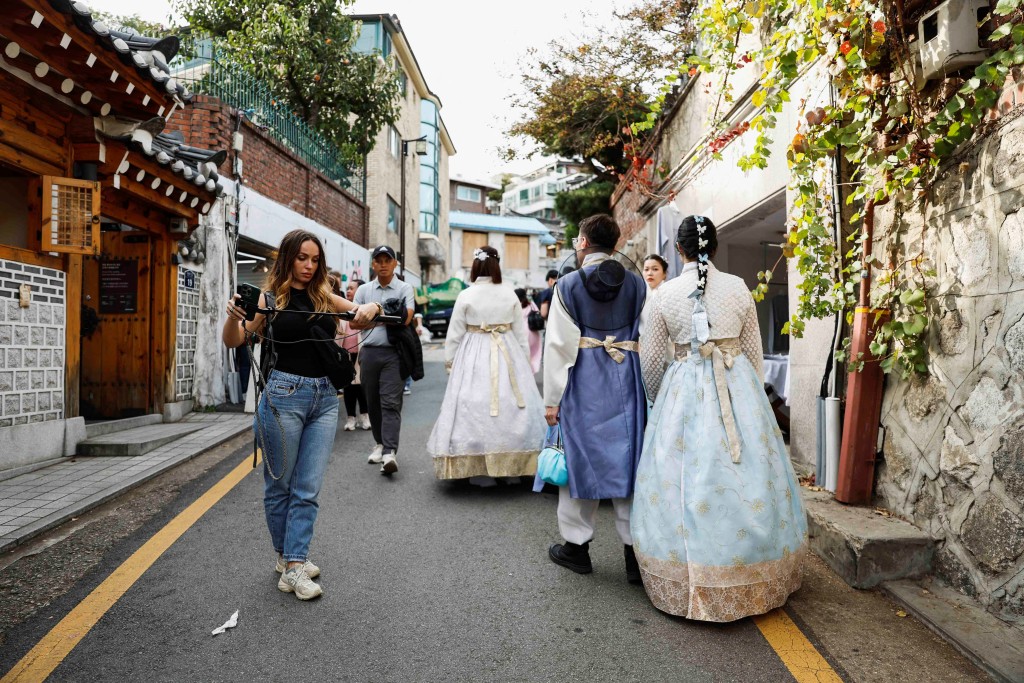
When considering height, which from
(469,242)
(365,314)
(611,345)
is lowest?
(611,345)

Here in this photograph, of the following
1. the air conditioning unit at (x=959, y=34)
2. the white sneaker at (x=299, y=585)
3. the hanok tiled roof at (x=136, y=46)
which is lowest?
the white sneaker at (x=299, y=585)

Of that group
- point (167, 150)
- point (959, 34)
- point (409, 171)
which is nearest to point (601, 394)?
point (959, 34)

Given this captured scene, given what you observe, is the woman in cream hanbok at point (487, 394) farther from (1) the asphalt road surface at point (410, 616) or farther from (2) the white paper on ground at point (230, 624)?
(2) the white paper on ground at point (230, 624)

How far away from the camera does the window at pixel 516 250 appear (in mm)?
46562

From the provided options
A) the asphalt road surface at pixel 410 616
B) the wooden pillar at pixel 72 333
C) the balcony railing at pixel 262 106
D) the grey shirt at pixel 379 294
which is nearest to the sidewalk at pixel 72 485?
the asphalt road surface at pixel 410 616

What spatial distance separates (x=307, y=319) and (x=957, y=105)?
10.8 feet

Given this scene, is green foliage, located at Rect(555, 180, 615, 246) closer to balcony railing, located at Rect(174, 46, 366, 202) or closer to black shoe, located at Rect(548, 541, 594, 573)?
balcony railing, located at Rect(174, 46, 366, 202)

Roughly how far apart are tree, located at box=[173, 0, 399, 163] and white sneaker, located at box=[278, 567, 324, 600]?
46.5 ft

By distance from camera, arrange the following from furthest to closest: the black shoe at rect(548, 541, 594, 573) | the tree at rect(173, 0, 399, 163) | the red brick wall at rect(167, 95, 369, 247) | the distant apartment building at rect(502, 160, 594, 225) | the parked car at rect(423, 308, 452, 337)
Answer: the distant apartment building at rect(502, 160, 594, 225), the parked car at rect(423, 308, 452, 337), the tree at rect(173, 0, 399, 163), the red brick wall at rect(167, 95, 369, 247), the black shoe at rect(548, 541, 594, 573)

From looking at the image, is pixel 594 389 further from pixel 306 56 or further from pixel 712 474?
pixel 306 56

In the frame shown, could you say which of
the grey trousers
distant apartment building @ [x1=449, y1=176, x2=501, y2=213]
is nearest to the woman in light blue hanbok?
the grey trousers

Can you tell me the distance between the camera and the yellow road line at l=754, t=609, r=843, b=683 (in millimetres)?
2729

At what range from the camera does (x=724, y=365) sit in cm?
341

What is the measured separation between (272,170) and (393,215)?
14.0 m
